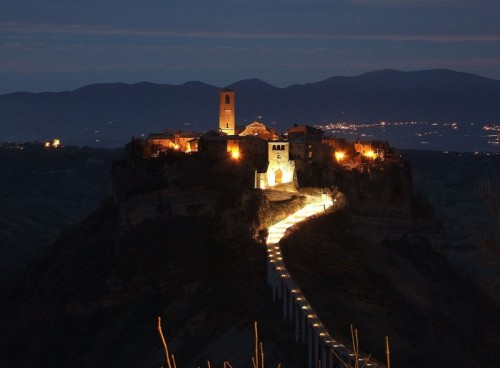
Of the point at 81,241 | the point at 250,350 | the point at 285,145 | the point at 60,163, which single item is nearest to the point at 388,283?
the point at 285,145

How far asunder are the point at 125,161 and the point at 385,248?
600 inches

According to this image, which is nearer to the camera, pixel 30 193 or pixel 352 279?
pixel 352 279

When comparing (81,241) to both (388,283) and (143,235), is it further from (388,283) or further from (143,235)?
(388,283)

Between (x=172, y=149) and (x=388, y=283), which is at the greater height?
(x=172, y=149)

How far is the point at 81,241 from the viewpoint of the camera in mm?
69750

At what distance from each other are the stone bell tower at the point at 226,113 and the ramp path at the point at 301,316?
16.9 meters

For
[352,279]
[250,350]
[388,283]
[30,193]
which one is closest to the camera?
[250,350]

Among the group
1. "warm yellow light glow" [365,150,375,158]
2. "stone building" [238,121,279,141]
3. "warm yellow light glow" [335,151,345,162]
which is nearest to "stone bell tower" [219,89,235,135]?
"stone building" [238,121,279,141]

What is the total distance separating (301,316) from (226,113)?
3035 cm

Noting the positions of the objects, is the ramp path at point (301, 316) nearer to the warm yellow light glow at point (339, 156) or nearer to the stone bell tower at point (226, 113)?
the warm yellow light glow at point (339, 156)

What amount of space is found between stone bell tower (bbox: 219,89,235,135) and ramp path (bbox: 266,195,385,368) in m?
16.9

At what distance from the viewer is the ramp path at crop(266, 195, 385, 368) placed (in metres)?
39.4

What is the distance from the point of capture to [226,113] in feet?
242

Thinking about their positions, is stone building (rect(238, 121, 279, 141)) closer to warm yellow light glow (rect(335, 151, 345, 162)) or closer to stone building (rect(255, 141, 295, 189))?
warm yellow light glow (rect(335, 151, 345, 162))
